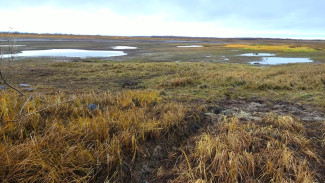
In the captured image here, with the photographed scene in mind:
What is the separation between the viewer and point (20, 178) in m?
2.75

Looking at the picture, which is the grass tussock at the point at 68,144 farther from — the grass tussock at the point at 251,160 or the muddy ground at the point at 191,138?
the grass tussock at the point at 251,160

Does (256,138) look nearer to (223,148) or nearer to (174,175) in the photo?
(223,148)

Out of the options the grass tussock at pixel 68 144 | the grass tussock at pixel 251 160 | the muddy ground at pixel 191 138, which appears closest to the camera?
the grass tussock at pixel 68 144

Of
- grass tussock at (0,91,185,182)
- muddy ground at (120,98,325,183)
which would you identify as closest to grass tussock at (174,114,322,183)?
muddy ground at (120,98,325,183)

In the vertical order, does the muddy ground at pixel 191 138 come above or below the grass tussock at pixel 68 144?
below

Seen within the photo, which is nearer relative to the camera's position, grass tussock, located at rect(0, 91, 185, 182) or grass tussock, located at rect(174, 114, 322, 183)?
grass tussock, located at rect(0, 91, 185, 182)

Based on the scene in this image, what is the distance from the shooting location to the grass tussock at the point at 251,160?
3158 millimetres

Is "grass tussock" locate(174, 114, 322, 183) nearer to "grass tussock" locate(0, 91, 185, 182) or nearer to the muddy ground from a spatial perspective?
the muddy ground

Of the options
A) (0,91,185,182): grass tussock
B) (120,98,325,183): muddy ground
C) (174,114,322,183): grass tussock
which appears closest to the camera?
(0,91,185,182): grass tussock

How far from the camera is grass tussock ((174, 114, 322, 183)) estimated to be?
3.16 metres

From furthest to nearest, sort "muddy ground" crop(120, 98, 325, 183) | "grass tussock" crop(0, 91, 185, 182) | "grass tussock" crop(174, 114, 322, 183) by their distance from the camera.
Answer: "muddy ground" crop(120, 98, 325, 183), "grass tussock" crop(174, 114, 322, 183), "grass tussock" crop(0, 91, 185, 182)

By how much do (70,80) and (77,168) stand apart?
438 inches

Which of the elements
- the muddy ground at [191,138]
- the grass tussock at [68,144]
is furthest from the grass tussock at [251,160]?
the grass tussock at [68,144]

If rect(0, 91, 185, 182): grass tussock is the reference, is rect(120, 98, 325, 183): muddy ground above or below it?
below
